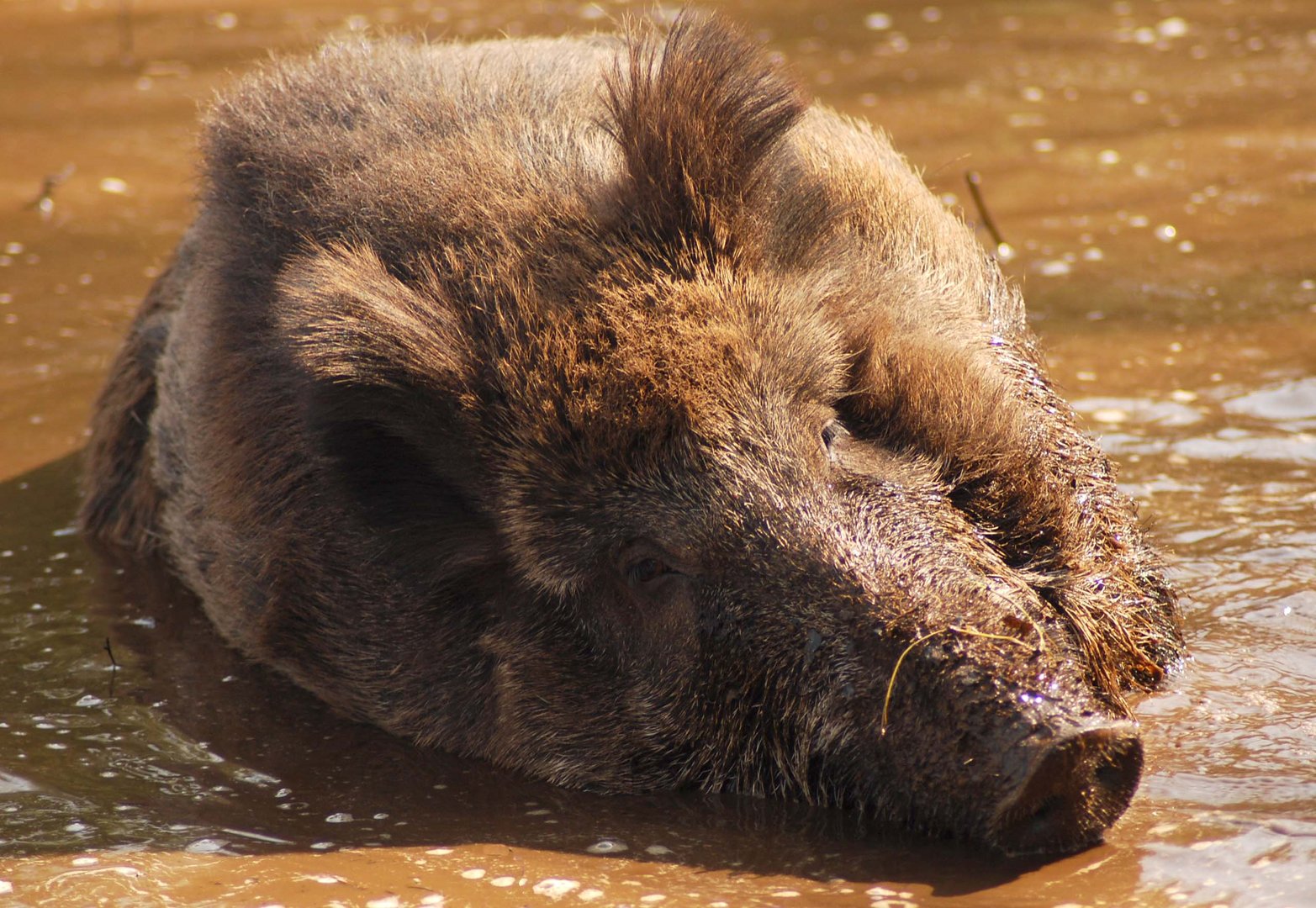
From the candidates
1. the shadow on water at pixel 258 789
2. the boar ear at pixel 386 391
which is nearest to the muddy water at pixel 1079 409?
the shadow on water at pixel 258 789

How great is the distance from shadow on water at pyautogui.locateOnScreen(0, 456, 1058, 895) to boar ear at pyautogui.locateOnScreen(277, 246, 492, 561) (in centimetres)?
44

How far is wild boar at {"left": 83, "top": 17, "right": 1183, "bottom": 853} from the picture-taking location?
402 centimetres

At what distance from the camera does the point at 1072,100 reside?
11.2m

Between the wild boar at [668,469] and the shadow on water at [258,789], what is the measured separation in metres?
0.11

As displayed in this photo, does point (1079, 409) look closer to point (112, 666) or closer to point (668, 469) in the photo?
point (668, 469)

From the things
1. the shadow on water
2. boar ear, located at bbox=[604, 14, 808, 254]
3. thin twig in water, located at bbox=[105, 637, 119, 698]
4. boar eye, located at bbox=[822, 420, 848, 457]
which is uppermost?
boar ear, located at bbox=[604, 14, 808, 254]

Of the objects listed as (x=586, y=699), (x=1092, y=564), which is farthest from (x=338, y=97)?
(x=1092, y=564)

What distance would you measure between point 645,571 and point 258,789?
1245mm

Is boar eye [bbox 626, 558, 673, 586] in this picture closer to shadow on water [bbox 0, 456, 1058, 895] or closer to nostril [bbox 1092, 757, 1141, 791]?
shadow on water [bbox 0, 456, 1058, 895]

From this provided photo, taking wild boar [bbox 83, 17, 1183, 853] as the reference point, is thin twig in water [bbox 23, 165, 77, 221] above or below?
above

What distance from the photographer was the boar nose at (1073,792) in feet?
11.8

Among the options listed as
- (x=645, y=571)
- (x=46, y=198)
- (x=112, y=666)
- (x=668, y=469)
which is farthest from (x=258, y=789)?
(x=46, y=198)

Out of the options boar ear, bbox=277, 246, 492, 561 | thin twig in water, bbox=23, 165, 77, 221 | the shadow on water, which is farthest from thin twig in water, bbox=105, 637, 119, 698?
thin twig in water, bbox=23, 165, 77, 221

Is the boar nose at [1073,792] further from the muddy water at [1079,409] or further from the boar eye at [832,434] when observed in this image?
the boar eye at [832,434]
